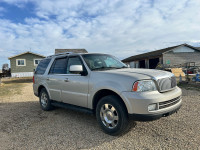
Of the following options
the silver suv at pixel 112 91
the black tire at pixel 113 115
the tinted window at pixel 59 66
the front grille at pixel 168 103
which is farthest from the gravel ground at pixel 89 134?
the tinted window at pixel 59 66

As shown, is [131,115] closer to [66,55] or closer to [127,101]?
[127,101]

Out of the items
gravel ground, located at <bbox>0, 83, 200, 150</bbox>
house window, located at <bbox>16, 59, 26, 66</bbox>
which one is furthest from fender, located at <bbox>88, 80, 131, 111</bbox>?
house window, located at <bbox>16, 59, 26, 66</bbox>

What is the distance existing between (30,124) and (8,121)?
0.88 m

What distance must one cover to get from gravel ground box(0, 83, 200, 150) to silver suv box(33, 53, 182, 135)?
363mm

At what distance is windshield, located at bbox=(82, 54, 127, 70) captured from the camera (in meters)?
4.02

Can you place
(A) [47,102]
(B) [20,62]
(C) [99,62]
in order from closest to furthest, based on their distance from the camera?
(C) [99,62] → (A) [47,102] → (B) [20,62]

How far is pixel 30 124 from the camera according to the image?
430cm

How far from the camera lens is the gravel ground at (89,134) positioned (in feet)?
9.85

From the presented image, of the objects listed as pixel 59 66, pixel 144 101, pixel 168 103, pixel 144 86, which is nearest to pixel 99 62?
pixel 59 66

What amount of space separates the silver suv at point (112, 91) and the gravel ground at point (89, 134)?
36 centimetres

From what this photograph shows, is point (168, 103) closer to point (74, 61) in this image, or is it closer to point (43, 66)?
point (74, 61)

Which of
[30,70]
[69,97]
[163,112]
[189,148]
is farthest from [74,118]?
[30,70]

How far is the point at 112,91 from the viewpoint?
3.40 meters

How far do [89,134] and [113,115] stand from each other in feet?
2.48
